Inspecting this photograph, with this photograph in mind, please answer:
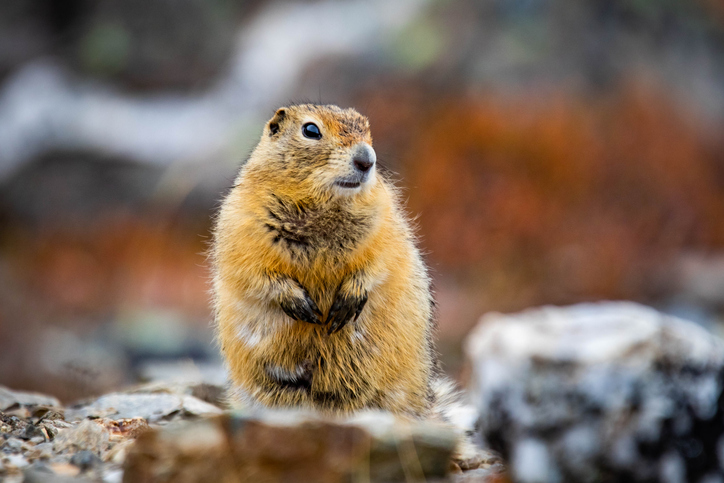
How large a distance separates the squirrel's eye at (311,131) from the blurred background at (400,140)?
761 centimetres

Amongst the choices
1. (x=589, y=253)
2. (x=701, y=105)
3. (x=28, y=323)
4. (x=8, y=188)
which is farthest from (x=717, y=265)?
(x=8, y=188)

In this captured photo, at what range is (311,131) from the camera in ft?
16.3

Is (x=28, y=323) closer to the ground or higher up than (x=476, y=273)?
closer to the ground

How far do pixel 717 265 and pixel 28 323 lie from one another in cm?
1326

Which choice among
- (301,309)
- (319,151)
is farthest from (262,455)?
(319,151)

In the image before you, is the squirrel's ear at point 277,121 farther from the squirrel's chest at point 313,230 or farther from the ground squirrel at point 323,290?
the squirrel's chest at point 313,230

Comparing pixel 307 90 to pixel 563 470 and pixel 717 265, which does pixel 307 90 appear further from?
pixel 563 470

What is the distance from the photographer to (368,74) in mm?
13602

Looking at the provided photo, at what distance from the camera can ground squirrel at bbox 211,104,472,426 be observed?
14.4ft

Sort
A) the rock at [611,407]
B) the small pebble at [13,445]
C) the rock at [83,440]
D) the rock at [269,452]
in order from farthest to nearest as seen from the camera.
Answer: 1. the small pebble at [13,445]
2. the rock at [83,440]
3. the rock at [269,452]
4. the rock at [611,407]

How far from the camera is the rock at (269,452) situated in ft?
9.61

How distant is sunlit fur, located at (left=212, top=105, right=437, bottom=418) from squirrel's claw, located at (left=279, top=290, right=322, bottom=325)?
50 mm

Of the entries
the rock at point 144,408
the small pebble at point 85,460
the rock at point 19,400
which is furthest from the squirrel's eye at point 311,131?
the rock at point 19,400

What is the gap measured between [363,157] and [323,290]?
0.97 metres
